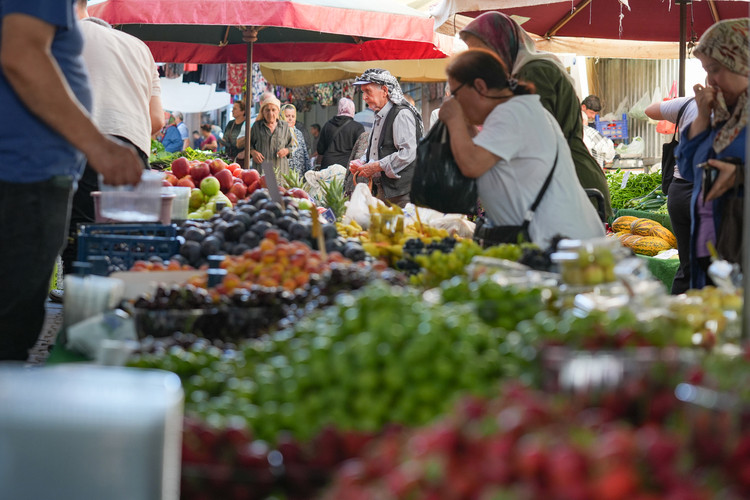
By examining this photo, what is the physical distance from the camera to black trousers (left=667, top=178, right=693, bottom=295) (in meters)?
5.38

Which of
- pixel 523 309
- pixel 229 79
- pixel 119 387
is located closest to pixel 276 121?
pixel 229 79

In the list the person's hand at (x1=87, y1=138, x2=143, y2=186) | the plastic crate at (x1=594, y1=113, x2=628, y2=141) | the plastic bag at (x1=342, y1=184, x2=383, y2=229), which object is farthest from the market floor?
the plastic crate at (x1=594, y1=113, x2=628, y2=141)

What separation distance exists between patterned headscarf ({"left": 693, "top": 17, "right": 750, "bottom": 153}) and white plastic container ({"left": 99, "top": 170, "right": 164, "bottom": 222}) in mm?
2862

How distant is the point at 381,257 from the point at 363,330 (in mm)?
2194

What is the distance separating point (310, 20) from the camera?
6.79 metres

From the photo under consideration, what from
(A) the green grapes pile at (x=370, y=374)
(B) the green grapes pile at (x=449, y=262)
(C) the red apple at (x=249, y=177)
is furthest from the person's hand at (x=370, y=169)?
(A) the green grapes pile at (x=370, y=374)

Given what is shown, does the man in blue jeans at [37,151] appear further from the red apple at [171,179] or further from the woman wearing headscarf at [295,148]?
the woman wearing headscarf at [295,148]

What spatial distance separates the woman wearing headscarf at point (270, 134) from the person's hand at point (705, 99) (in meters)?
6.97

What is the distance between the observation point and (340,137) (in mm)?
10859

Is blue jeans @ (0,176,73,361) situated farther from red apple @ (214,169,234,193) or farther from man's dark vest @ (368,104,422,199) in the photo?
man's dark vest @ (368,104,422,199)

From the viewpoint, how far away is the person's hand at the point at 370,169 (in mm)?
7590

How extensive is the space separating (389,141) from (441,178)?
367cm

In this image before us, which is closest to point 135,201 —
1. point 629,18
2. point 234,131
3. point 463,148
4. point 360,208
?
point 463,148

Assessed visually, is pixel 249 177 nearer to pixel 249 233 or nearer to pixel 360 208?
pixel 360 208
